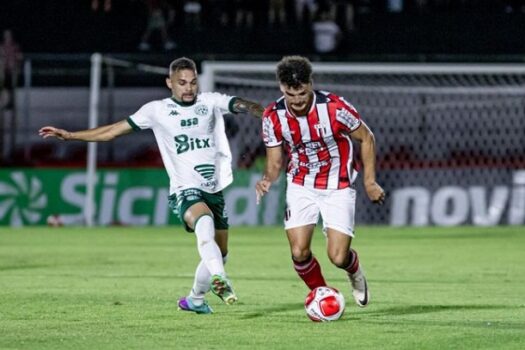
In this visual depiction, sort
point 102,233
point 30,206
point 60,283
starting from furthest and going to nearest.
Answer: point 30,206 < point 102,233 < point 60,283

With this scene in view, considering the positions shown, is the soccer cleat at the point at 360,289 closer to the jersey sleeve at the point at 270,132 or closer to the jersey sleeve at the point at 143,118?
the jersey sleeve at the point at 270,132

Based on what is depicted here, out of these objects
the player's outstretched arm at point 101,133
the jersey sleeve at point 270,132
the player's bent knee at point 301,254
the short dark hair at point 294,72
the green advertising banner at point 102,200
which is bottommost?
the green advertising banner at point 102,200

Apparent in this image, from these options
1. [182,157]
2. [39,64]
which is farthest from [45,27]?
[182,157]

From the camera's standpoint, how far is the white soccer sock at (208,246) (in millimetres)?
8984

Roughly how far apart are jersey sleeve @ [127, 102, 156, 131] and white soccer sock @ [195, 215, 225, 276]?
1.03 metres

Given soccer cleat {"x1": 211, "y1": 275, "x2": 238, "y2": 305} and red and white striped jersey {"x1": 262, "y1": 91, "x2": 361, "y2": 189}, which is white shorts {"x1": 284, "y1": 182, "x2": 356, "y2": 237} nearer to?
red and white striped jersey {"x1": 262, "y1": 91, "x2": 361, "y2": 189}

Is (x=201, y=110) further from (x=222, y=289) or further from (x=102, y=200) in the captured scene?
(x=102, y=200)

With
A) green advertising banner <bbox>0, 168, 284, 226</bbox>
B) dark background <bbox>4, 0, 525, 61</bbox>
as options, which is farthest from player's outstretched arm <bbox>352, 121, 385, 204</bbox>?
dark background <bbox>4, 0, 525, 61</bbox>

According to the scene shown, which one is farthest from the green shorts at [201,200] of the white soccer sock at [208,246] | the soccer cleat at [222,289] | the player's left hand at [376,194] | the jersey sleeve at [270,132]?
the player's left hand at [376,194]

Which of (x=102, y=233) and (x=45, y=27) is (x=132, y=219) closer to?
(x=102, y=233)

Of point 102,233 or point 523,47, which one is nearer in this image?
point 102,233

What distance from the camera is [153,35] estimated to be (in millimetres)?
30000

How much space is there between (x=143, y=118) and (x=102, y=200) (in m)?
14.1

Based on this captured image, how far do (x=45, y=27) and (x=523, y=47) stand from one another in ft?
34.3
